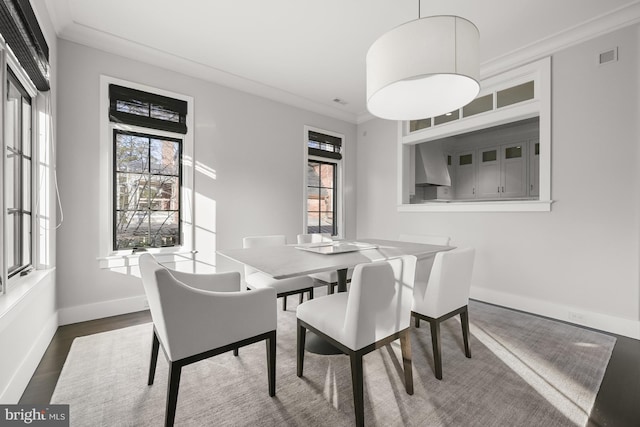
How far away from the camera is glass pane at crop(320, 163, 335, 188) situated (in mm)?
4844

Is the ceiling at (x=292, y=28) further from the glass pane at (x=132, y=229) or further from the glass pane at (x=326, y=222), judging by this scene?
the glass pane at (x=326, y=222)

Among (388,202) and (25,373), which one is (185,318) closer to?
(25,373)

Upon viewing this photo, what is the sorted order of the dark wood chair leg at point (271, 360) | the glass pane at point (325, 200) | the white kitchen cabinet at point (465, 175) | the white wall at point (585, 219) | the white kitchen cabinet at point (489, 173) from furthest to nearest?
1. the white kitchen cabinet at point (465, 175)
2. the white kitchen cabinet at point (489, 173)
3. the glass pane at point (325, 200)
4. the white wall at point (585, 219)
5. the dark wood chair leg at point (271, 360)

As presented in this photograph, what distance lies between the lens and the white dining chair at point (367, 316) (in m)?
1.39

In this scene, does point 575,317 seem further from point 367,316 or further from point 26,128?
point 26,128

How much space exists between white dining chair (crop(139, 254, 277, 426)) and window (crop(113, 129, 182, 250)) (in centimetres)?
192

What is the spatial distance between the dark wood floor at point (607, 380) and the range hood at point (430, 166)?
3.36 metres

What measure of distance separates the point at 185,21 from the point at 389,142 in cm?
312

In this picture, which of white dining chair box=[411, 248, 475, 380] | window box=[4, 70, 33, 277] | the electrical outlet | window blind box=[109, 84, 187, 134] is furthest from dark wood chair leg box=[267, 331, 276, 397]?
the electrical outlet

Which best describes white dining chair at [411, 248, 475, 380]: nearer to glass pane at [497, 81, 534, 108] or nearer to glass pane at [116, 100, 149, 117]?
glass pane at [497, 81, 534, 108]

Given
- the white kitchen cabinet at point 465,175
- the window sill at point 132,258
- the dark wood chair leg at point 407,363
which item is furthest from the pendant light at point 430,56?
the white kitchen cabinet at point 465,175

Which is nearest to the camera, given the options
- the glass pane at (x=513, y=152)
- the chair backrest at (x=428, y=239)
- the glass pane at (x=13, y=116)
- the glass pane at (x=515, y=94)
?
the glass pane at (x=13, y=116)

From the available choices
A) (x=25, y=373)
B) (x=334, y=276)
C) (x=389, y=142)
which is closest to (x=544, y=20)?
(x=389, y=142)

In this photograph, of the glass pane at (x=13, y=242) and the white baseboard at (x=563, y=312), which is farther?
the white baseboard at (x=563, y=312)
